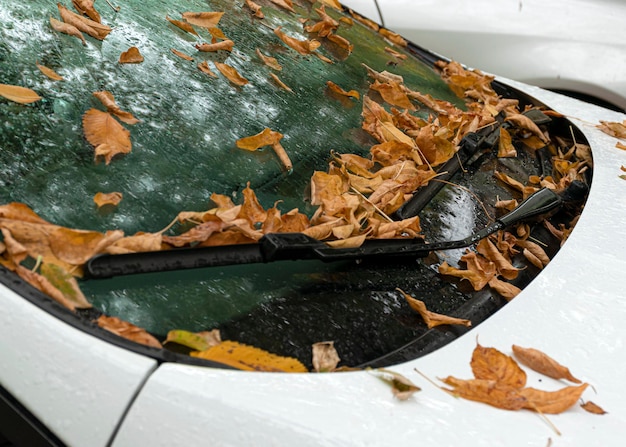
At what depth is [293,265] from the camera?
1.38m

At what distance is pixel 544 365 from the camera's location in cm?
125

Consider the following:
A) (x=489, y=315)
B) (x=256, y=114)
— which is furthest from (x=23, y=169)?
(x=489, y=315)

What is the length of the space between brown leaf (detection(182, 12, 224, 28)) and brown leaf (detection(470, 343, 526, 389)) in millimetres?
1222

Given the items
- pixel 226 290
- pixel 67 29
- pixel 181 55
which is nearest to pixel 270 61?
pixel 181 55

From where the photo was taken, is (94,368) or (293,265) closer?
(94,368)

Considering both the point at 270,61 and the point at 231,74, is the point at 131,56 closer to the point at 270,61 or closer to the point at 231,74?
the point at 231,74

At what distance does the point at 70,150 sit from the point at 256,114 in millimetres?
489

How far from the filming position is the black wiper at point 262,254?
1194mm

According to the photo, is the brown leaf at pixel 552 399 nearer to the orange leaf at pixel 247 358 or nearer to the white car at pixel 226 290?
the white car at pixel 226 290

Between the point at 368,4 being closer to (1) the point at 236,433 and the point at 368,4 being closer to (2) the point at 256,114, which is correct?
(2) the point at 256,114

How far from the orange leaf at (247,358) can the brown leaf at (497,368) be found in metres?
0.29

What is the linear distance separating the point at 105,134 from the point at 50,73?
0.22m

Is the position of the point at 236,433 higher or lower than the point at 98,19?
lower

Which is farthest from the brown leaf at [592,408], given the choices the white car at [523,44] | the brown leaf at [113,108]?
the white car at [523,44]
